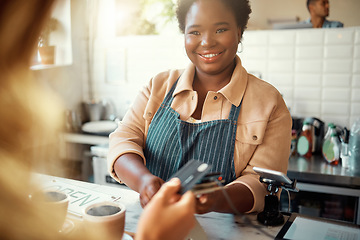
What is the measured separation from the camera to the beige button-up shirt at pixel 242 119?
1.16 metres

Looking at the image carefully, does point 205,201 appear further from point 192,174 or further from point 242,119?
point 242,119

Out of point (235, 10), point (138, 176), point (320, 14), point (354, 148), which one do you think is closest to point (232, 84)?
point (235, 10)

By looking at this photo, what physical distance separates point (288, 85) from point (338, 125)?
18.1 inches

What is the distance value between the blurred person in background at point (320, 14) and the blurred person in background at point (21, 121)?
2.57 meters

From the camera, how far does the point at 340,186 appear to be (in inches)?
79.1

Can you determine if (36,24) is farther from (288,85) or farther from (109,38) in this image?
(109,38)

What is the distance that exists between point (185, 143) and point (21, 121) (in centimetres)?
92

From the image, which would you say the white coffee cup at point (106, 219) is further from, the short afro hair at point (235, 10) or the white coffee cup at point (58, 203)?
the short afro hair at point (235, 10)

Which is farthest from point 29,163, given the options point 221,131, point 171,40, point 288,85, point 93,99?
point 93,99

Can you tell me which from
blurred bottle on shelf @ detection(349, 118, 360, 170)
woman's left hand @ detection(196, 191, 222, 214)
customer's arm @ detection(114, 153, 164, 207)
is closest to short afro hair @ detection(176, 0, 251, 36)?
customer's arm @ detection(114, 153, 164, 207)

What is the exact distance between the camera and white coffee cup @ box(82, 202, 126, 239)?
2.25ft

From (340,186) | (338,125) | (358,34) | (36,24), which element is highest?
(358,34)

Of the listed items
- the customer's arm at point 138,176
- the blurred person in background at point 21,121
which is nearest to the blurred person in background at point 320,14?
the customer's arm at point 138,176

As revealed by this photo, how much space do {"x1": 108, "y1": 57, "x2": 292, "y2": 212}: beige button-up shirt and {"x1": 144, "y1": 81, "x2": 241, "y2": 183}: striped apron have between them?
23mm
